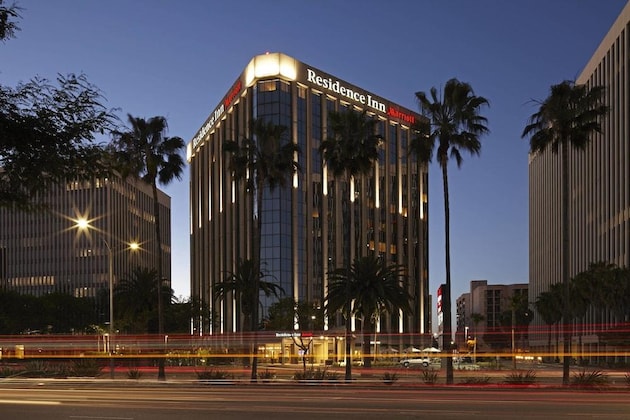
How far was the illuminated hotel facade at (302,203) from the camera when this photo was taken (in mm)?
111125

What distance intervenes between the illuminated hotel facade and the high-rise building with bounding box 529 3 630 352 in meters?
24.7

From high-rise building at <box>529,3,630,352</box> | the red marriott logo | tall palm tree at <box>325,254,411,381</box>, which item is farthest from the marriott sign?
tall palm tree at <box>325,254,411,381</box>

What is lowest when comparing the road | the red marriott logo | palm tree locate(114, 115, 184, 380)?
the road

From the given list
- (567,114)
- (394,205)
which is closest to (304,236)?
(394,205)

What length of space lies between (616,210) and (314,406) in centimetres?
8060

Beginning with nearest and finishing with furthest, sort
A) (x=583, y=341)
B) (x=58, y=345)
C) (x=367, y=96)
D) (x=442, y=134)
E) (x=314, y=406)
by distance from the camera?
(x=314, y=406) → (x=442, y=134) → (x=58, y=345) → (x=583, y=341) → (x=367, y=96)

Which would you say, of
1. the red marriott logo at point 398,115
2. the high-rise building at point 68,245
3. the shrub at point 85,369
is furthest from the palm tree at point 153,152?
the high-rise building at point 68,245

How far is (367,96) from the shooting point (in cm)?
13100

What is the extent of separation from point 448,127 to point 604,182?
63.6 metres

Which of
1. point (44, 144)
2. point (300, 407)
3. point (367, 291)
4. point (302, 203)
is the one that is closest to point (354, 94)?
point (302, 203)

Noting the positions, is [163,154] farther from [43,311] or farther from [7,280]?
[7,280]

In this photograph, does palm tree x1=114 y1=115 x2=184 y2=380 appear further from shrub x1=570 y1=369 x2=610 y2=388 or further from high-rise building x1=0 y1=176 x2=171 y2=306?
high-rise building x1=0 y1=176 x2=171 y2=306

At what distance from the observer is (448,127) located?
44.0m

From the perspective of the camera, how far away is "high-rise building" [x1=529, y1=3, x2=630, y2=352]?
296ft
